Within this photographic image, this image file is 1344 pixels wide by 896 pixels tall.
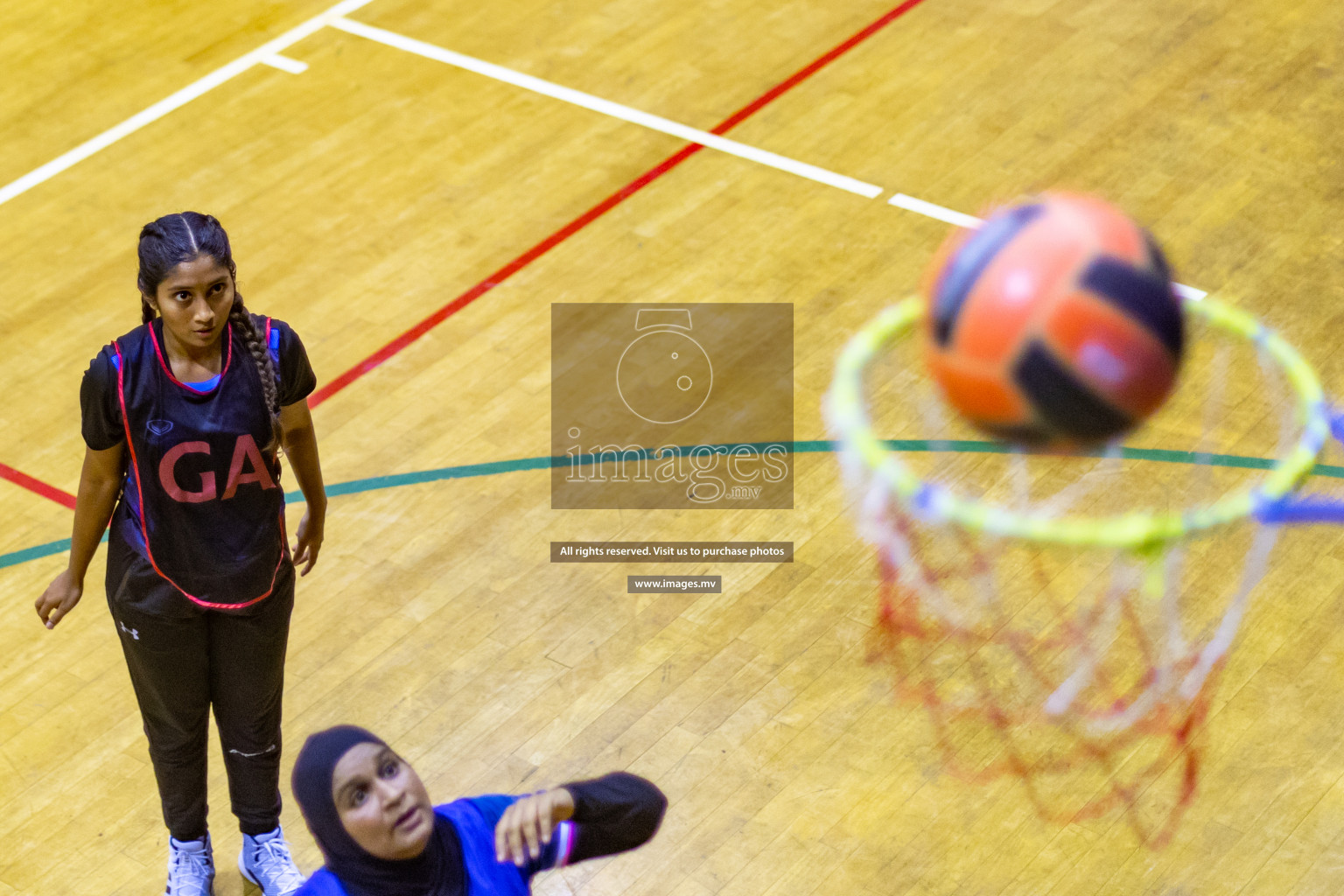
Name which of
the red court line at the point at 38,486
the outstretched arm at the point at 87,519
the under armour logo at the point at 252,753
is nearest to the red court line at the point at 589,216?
the red court line at the point at 38,486

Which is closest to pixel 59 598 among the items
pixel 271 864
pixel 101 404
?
pixel 101 404

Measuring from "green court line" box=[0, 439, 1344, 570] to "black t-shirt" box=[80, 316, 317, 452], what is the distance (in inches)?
76.3

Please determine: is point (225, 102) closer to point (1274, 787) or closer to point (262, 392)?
point (262, 392)

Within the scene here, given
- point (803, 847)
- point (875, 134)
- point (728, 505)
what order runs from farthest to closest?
1. point (875, 134)
2. point (728, 505)
3. point (803, 847)

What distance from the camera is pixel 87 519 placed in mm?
3918

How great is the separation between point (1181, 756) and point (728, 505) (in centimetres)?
180

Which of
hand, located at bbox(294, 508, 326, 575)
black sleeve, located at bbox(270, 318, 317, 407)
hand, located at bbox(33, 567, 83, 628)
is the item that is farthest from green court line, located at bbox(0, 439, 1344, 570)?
black sleeve, located at bbox(270, 318, 317, 407)

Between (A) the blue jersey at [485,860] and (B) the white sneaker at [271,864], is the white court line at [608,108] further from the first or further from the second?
(A) the blue jersey at [485,860]

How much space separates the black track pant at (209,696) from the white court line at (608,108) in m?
4.10

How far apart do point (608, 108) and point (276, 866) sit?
4737 millimetres

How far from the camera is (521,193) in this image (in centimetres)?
752

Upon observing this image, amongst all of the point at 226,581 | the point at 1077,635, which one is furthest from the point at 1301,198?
the point at 226,581

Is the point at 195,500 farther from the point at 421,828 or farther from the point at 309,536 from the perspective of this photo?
the point at 421,828

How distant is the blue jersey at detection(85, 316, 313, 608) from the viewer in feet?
12.3
